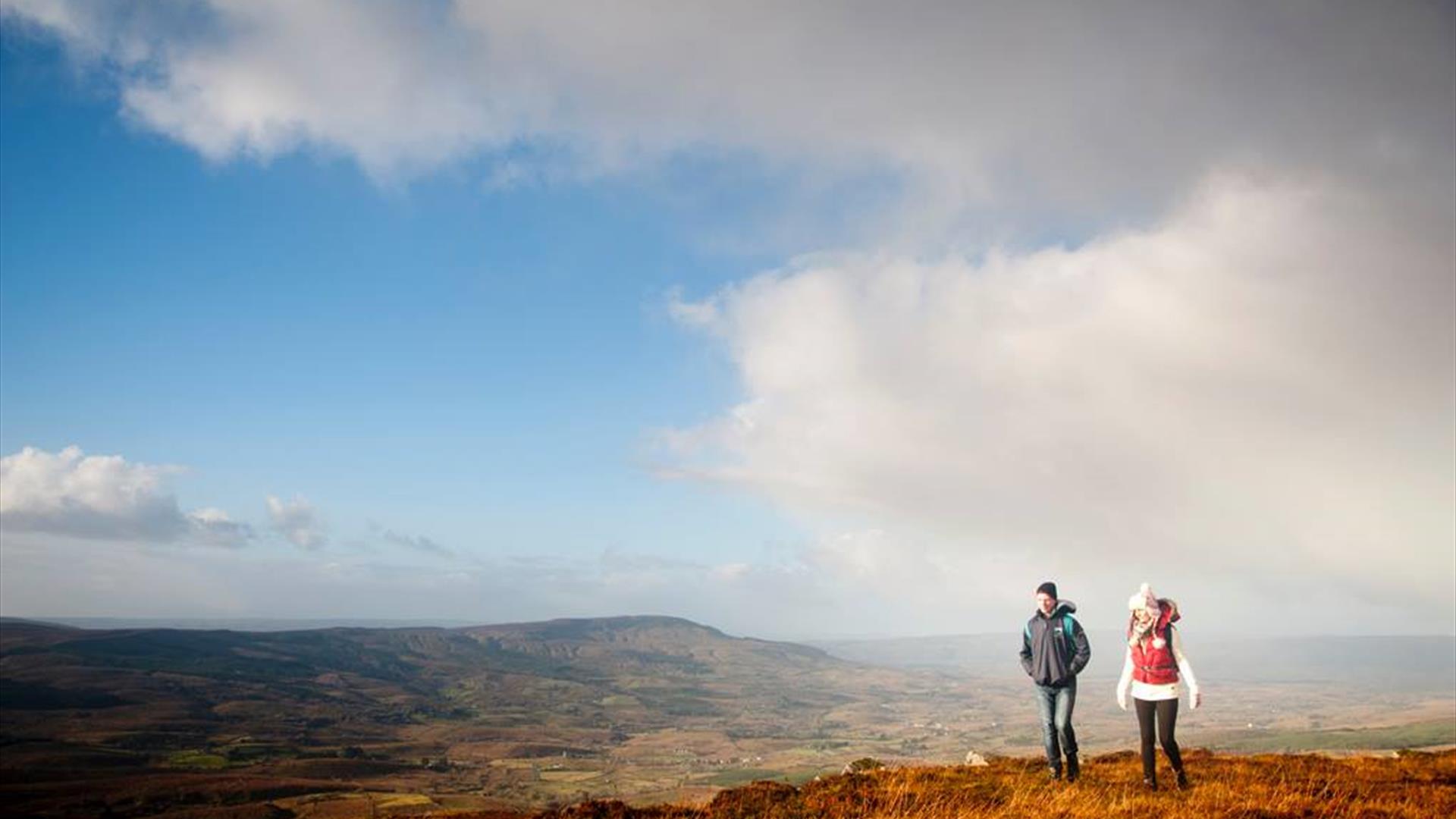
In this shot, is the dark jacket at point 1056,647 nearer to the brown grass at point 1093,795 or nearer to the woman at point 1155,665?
the woman at point 1155,665

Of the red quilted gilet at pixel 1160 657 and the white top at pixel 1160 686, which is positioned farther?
the red quilted gilet at pixel 1160 657

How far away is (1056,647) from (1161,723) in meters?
1.86

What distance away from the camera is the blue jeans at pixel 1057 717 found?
13039 mm

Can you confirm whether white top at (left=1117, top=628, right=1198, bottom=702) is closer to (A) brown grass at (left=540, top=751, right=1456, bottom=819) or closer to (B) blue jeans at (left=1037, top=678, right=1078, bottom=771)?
(B) blue jeans at (left=1037, top=678, right=1078, bottom=771)

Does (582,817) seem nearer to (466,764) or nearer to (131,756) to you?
(466,764)

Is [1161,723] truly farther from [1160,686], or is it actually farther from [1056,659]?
[1056,659]

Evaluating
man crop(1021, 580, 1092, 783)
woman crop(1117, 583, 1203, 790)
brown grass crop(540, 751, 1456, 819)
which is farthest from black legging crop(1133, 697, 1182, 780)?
man crop(1021, 580, 1092, 783)

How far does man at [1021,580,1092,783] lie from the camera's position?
12.9 meters

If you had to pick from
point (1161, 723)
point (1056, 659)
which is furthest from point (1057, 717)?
point (1161, 723)

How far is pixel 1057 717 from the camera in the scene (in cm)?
1315

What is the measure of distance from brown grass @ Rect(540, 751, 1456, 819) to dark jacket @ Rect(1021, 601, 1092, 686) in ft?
5.91

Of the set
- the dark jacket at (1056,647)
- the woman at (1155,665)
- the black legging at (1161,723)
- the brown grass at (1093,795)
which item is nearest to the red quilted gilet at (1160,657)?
the woman at (1155,665)

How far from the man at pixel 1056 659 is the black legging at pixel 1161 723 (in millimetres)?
1147

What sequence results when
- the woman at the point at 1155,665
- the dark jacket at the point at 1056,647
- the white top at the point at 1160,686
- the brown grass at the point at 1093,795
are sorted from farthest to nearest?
the dark jacket at the point at 1056,647
the woman at the point at 1155,665
the white top at the point at 1160,686
the brown grass at the point at 1093,795
